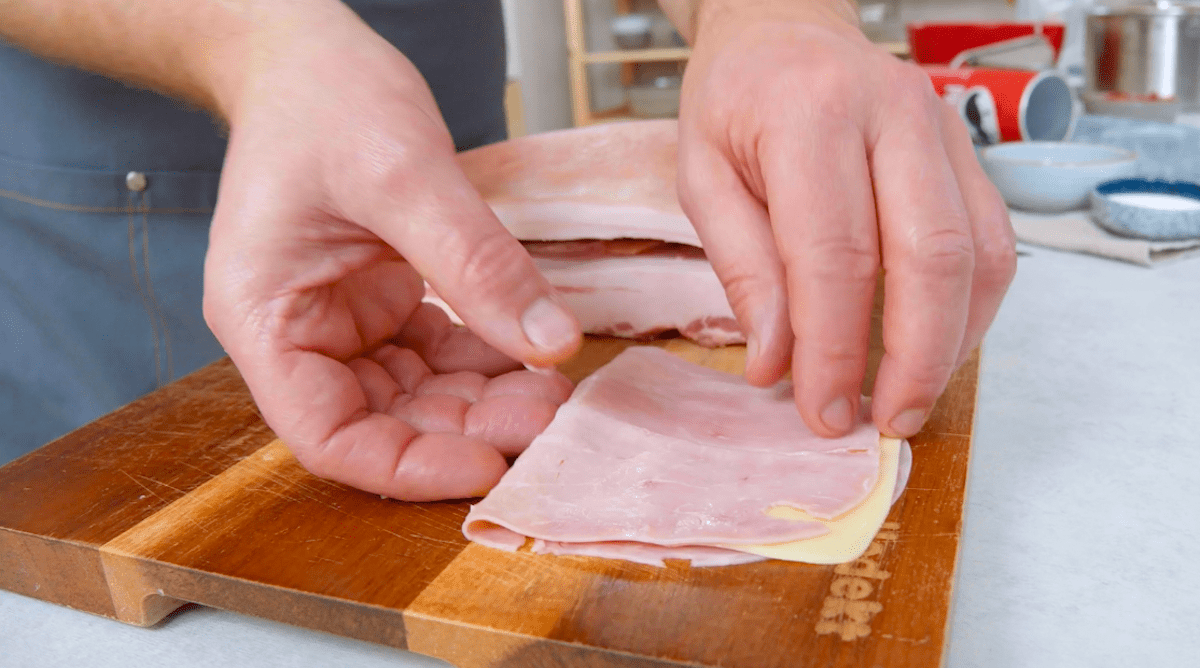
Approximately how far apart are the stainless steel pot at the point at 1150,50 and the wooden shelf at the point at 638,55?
7.93ft

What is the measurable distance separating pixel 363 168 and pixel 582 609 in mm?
455

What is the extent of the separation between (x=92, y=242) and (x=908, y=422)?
1.38 meters

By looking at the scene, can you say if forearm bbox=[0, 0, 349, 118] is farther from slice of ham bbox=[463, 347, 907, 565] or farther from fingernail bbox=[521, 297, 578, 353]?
slice of ham bbox=[463, 347, 907, 565]

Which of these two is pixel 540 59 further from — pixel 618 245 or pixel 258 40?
pixel 258 40

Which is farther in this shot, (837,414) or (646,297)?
(646,297)

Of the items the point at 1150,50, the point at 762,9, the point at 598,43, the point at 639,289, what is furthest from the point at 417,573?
the point at 598,43

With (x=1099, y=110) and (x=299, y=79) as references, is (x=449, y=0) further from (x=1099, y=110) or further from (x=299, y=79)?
(x=1099, y=110)

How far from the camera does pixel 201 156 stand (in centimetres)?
156


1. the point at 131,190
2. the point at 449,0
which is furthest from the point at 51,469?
the point at 449,0

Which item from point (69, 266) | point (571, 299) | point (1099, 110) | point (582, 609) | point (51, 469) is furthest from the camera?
point (1099, 110)

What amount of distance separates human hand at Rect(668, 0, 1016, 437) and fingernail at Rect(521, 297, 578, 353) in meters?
0.21

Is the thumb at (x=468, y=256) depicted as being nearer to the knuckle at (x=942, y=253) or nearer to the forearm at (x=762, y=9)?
the knuckle at (x=942, y=253)

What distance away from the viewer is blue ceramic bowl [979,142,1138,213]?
203cm

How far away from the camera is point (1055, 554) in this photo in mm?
889
